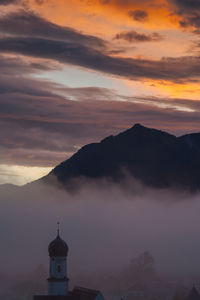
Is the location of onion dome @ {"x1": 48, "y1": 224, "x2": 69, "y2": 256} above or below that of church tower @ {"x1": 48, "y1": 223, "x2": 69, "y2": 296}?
above

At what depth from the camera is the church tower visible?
186250mm

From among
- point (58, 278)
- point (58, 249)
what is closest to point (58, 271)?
point (58, 278)

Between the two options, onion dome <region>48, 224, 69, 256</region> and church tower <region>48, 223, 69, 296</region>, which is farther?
onion dome <region>48, 224, 69, 256</region>

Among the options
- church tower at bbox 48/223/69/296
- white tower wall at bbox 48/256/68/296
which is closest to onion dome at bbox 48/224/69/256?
church tower at bbox 48/223/69/296

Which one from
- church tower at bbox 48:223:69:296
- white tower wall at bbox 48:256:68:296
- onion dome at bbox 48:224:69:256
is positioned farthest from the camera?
onion dome at bbox 48:224:69:256

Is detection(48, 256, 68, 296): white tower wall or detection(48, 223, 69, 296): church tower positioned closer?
detection(48, 256, 68, 296): white tower wall

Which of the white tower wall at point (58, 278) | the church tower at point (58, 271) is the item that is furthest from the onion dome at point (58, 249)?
the white tower wall at point (58, 278)

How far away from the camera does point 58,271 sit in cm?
18775

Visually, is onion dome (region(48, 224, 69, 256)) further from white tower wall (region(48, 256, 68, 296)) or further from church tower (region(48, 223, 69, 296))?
white tower wall (region(48, 256, 68, 296))

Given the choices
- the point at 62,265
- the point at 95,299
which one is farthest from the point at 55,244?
the point at 95,299

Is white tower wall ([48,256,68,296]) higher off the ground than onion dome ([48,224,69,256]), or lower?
lower

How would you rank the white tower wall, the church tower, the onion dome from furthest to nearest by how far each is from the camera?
the onion dome
the church tower
the white tower wall

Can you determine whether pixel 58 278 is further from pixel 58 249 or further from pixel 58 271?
pixel 58 249

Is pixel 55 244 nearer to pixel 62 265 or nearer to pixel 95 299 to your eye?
pixel 62 265
